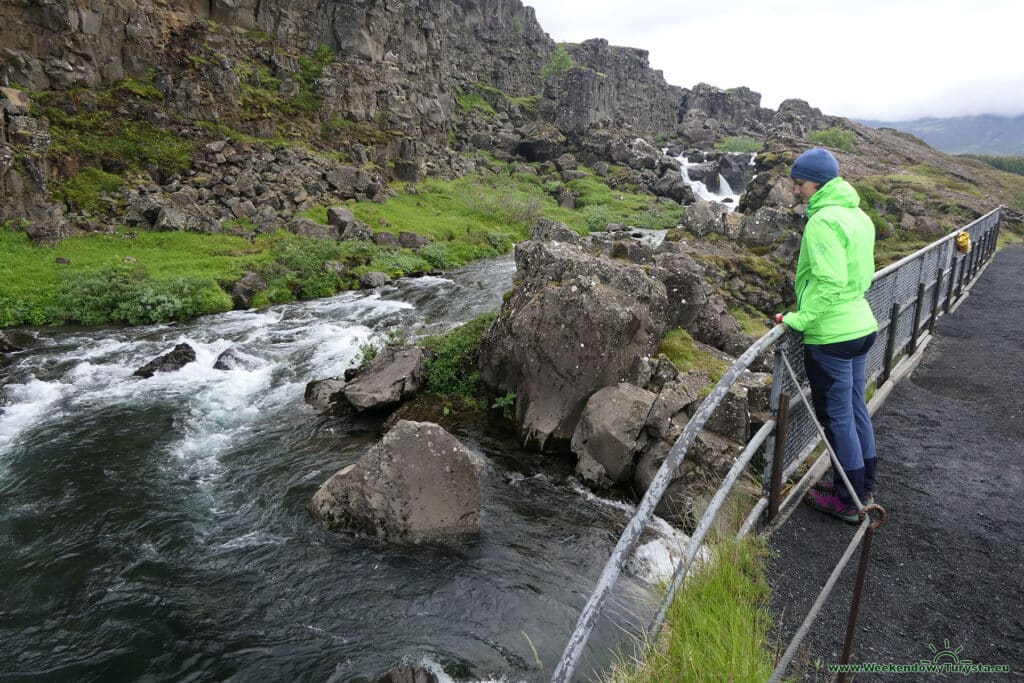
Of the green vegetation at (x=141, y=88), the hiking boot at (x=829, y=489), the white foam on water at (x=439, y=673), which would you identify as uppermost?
the green vegetation at (x=141, y=88)

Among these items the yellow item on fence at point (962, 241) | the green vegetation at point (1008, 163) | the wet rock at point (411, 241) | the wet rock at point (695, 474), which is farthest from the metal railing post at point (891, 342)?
the green vegetation at point (1008, 163)

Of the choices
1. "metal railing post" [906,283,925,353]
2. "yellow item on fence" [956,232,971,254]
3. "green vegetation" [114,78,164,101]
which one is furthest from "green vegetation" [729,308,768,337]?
"green vegetation" [114,78,164,101]

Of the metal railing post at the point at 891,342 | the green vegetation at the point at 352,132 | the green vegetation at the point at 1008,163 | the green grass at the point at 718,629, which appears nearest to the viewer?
the green grass at the point at 718,629

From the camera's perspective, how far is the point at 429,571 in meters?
8.97

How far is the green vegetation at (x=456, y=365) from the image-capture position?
1489 cm

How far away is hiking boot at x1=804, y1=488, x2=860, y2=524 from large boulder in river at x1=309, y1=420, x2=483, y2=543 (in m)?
5.61

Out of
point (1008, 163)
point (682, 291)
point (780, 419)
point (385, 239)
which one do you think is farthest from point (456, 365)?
point (1008, 163)

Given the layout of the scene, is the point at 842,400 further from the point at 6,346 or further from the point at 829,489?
the point at 6,346

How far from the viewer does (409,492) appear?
31.5 feet

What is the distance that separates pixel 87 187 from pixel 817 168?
40794 millimetres

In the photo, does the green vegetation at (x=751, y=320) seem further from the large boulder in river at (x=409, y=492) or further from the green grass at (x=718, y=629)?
the green grass at (x=718, y=629)

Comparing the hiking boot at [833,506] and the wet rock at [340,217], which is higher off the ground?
the wet rock at [340,217]

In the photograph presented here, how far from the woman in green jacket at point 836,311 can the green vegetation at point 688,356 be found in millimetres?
6806

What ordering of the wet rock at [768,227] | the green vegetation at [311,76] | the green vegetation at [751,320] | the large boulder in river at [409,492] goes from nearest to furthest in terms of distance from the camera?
1. the large boulder in river at [409,492]
2. the green vegetation at [751,320]
3. the wet rock at [768,227]
4. the green vegetation at [311,76]
